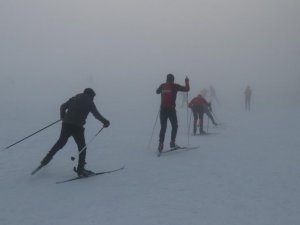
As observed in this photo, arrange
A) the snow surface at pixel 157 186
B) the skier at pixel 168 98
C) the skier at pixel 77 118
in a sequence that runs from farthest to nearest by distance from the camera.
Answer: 1. the skier at pixel 168 98
2. the skier at pixel 77 118
3. the snow surface at pixel 157 186

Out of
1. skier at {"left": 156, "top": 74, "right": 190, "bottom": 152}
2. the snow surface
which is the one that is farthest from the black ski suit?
skier at {"left": 156, "top": 74, "right": 190, "bottom": 152}

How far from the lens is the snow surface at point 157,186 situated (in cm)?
564

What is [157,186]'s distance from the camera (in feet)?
23.7

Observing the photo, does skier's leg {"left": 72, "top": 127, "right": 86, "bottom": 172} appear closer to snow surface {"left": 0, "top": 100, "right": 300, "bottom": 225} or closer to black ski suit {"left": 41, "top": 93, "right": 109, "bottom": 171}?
black ski suit {"left": 41, "top": 93, "right": 109, "bottom": 171}

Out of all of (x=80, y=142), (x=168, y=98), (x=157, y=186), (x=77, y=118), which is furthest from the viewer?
(x=168, y=98)

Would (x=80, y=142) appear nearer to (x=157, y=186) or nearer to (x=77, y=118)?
(x=77, y=118)

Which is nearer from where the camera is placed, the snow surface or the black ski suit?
the snow surface

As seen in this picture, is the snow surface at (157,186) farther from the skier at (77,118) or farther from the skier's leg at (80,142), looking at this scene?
the skier at (77,118)

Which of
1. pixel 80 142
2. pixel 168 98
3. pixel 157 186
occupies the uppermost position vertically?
pixel 168 98

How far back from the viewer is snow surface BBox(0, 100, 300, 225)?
5645mm

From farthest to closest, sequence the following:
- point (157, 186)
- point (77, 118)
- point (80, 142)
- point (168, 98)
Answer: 1. point (168, 98)
2. point (80, 142)
3. point (77, 118)
4. point (157, 186)

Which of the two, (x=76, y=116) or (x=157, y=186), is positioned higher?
(x=76, y=116)

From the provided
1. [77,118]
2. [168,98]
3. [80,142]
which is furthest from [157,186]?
[168,98]

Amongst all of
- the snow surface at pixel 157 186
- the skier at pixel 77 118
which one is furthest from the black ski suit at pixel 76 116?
the snow surface at pixel 157 186
